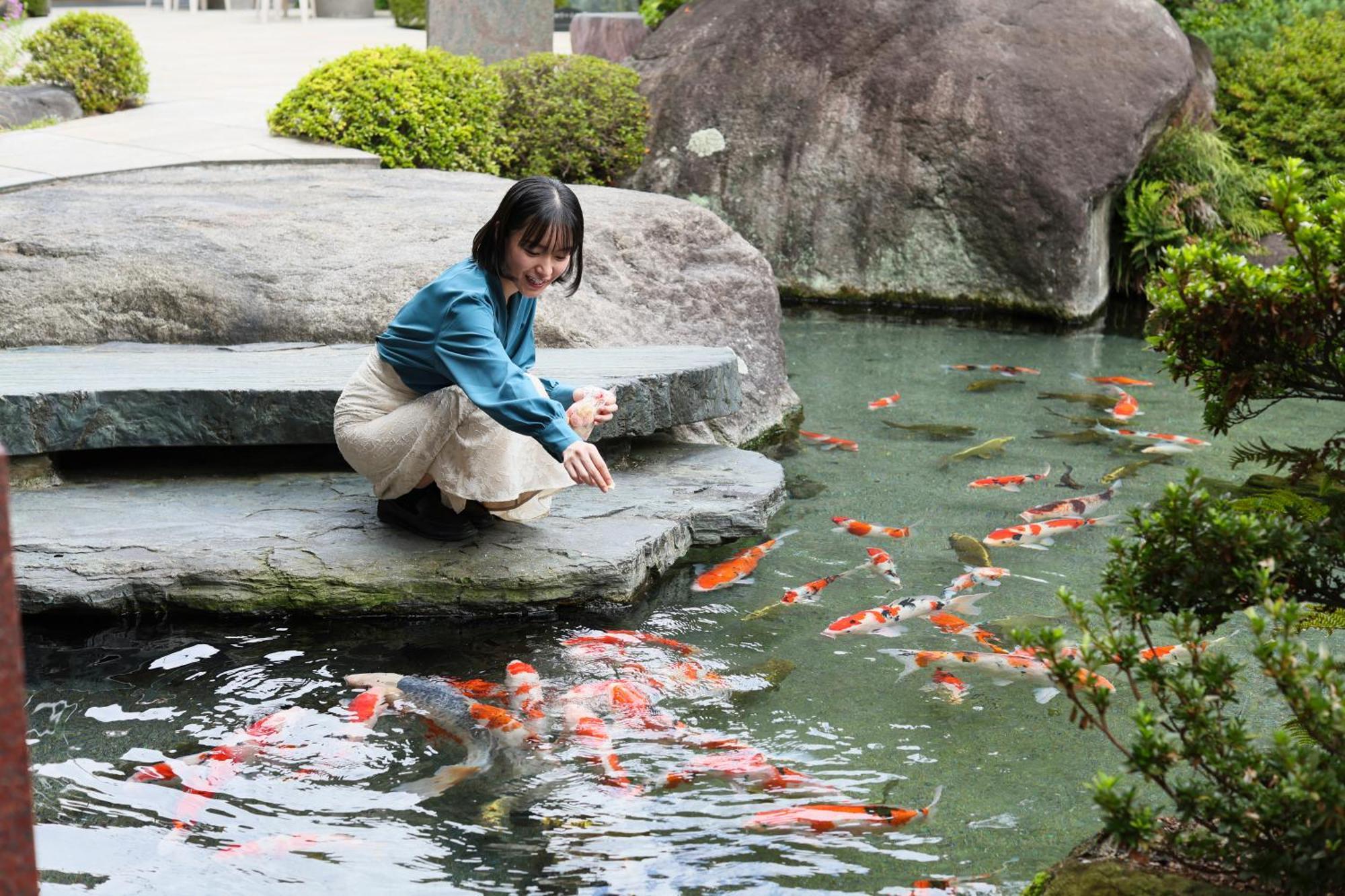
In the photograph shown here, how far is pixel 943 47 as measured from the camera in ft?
37.4

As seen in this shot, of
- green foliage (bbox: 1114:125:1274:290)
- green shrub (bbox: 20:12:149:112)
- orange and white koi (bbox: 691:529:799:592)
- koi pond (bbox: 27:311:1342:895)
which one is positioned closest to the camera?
koi pond (bbox: 27:311:1342:895)

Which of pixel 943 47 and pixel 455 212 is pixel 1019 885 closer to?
pixel 455 212

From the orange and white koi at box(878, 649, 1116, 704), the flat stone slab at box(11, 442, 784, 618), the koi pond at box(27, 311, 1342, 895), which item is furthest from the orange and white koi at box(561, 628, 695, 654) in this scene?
the orange and white koi at box(878, 649, 1116, 704)

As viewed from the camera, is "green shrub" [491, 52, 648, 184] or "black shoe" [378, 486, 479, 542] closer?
"black shoe" [378, 486, 479, 542]

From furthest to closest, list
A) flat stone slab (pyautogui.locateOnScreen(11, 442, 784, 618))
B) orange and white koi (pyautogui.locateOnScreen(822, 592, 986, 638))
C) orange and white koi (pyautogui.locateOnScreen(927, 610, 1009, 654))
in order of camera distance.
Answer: orange and white koi (pyautogui.locateOnScreen(822, 592, 986, 638))
orange and white koi (pyautogui.locateOnScreen(927, 610, 1009, 654))
flat stone slab (pyautogui.locateOnScreen(11, 442, 784, 618))

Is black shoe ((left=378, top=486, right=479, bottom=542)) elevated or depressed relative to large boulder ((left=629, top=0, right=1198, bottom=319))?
depressed

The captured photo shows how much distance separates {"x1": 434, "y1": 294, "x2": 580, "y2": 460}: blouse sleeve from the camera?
4.20 m

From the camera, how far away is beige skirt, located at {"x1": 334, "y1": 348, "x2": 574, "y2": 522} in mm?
4609

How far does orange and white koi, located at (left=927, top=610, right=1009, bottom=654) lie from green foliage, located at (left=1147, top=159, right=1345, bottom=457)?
1853mm

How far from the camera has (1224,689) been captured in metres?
2.52

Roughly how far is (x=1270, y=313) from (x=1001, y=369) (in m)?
6.43

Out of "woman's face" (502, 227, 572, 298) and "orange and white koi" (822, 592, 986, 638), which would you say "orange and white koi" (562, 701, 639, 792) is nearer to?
"orange and white koi" (822, 592, 986, 638)

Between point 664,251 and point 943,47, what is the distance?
4.81 metres

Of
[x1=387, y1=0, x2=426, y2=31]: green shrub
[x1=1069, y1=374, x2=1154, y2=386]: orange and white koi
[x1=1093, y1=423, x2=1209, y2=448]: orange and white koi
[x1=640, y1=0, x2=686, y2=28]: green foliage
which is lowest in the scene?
[x1=1093, y1=423, x2=1209, y2=448]: orange and white koi
